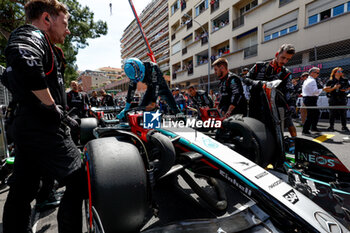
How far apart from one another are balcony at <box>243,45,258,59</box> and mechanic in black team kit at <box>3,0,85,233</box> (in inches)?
663

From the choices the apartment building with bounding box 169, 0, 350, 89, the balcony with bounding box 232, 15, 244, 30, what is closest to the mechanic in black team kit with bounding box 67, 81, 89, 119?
the apartment building with bounding box 169, 0, 350, 89

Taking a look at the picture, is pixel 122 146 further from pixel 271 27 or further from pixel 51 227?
pixel 271 27

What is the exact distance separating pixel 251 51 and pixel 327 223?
56.3 ft

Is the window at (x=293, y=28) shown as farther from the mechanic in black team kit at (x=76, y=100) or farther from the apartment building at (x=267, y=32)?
the mechanic in black team kit at (x=76, y=100)

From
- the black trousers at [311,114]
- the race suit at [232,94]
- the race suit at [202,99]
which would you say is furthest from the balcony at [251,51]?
the race suit at [232,94]

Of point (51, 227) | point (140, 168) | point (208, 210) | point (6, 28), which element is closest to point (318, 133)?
point (208, 210)

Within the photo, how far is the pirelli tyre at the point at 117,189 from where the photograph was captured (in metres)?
1.15

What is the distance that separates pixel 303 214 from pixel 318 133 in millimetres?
5187

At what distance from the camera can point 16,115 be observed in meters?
1.19

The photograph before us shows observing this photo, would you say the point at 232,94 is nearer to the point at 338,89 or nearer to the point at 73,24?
the point at 338,89

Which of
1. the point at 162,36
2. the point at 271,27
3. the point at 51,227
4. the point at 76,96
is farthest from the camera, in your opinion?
the point at 162,36

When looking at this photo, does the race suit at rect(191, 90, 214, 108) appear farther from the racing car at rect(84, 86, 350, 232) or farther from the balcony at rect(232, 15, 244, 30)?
the balcony at rect(232, 15, 244, 30)

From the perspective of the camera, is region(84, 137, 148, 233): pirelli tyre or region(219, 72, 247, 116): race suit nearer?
region(84, 137, 148, 233): pirelli tyre

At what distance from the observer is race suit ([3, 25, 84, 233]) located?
103cm
